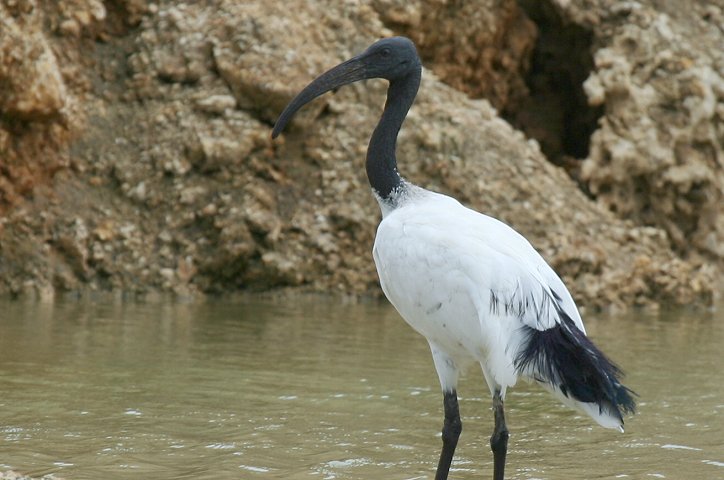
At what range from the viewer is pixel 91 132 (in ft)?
48.0

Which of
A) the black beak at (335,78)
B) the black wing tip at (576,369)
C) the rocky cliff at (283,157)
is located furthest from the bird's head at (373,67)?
the rocky cliff at (283,157)

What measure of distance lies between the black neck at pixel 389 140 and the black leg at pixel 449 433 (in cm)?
127

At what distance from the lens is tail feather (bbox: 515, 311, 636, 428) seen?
591 centimetres

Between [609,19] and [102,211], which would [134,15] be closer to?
[102,211]

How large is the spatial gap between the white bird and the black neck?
53cm

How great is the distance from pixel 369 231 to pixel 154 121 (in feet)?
9.61

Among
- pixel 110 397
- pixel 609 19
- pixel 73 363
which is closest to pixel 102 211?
pixel 73 363

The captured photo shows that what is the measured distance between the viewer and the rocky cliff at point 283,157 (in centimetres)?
1388

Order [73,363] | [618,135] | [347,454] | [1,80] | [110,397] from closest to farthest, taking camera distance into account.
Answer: [347,454] → [110,397] → [73,363] → [1,80] → [618,135]

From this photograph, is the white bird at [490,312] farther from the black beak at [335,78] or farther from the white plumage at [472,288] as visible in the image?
the black beak at [335,78]

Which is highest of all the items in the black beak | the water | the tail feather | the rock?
the rock

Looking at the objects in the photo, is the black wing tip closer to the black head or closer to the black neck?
the black neck

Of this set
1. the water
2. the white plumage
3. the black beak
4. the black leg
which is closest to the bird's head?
the black beak

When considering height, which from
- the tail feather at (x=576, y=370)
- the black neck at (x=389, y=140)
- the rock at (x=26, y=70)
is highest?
the rock at (x=26, y=70)
